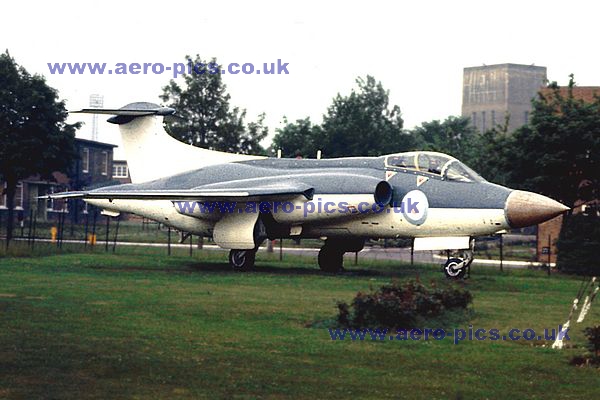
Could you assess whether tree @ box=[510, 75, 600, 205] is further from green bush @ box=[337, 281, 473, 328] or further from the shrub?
the shrub

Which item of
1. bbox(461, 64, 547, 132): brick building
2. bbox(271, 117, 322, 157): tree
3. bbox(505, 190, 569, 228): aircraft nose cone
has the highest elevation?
bbox(461, 64, 547, 132): brick building

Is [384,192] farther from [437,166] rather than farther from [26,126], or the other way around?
[26,126]

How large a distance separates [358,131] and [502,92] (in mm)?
117925

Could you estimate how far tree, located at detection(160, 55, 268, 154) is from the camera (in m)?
48.6

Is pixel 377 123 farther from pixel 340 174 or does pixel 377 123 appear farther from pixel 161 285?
pixel 161 285

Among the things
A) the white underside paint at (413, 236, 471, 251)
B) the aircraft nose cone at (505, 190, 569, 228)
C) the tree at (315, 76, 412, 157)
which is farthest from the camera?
the tree at (315, 76, 412, 157)

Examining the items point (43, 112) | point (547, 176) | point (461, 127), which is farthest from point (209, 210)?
point (461, 127)

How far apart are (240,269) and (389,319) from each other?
1384 cm

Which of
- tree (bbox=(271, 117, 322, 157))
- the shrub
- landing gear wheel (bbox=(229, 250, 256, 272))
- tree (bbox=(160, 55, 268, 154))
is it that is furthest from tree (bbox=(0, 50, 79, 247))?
the shrub

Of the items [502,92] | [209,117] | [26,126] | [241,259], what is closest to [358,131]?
[209,117]

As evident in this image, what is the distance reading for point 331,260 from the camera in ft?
101

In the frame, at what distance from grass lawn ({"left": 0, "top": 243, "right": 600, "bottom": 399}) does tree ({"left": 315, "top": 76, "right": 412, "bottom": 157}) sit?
36104mm

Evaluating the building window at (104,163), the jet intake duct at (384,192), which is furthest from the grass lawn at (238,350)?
the building window at (104,163)

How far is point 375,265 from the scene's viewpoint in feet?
112
